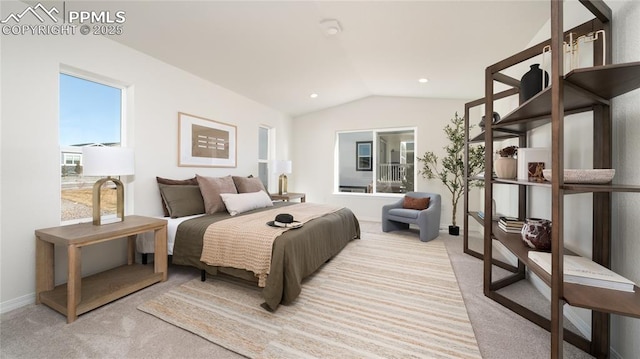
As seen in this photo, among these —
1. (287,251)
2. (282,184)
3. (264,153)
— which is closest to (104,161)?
(287,251)

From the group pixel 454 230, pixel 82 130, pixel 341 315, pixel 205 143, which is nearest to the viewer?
pixel 341 315

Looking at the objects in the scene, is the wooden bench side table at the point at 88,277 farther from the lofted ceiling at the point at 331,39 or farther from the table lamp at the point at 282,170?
the table lamp at the point at 282,170

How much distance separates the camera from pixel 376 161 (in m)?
5.61

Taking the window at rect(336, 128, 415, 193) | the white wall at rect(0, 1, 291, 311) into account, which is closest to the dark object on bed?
the white wall at rect(0, 1, 291, 311)

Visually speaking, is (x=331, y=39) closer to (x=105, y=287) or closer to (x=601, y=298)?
(x=601, y=298)

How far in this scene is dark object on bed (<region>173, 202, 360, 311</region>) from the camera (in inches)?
77.8

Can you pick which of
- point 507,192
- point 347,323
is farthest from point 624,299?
point 507,192

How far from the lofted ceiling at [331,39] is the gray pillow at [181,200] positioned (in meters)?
1.60

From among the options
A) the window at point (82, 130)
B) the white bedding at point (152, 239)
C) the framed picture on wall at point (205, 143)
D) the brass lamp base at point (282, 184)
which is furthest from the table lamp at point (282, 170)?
the window at point (82, 130)

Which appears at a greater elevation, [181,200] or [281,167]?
[281,167]

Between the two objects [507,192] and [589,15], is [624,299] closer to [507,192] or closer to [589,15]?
[589,15]

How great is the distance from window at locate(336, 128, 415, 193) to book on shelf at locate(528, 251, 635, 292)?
3.84 metres

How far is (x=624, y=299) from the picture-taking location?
1113mm

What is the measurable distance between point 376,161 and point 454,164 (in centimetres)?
163
